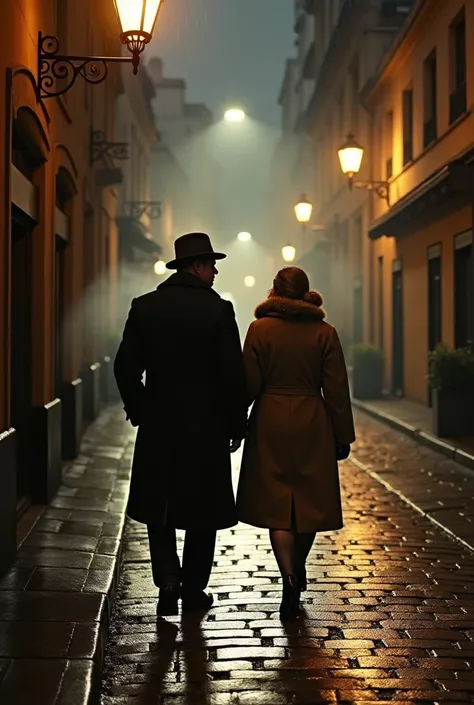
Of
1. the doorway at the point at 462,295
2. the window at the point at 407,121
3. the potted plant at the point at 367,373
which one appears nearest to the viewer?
the doorway at the point at 462,295

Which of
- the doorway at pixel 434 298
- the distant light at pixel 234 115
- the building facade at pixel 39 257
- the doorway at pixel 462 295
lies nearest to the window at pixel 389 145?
the doorway at pixel 434 298

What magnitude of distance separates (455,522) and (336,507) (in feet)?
9.06

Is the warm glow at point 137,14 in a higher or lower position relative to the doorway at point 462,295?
higher

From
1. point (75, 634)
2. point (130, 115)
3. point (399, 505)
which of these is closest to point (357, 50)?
point (130, 115)

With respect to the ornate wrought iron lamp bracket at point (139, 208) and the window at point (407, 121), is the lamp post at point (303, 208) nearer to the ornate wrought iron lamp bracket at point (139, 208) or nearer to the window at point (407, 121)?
the window at point (407, 121)

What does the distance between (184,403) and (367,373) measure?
1584cm

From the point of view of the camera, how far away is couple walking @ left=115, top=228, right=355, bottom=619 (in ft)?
17.8

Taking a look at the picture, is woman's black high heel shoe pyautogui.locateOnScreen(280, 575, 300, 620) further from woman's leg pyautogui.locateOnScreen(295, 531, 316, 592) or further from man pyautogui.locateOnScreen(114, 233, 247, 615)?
man pyautogui.locateOnScreen(114, 233, 247, 615)

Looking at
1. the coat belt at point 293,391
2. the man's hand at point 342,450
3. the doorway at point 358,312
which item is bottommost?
the man's hand at point 342,450

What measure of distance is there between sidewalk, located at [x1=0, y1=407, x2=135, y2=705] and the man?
0.52 meters

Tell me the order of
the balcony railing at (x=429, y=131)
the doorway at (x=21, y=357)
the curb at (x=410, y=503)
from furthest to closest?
1. the balcony railing at (x=429, y=131)
2. the doorway at (x=21, y=357)
3. the curb at (x=410, y=503)

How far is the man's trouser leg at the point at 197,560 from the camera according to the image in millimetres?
5539

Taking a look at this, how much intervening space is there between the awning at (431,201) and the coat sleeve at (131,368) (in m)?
8.49

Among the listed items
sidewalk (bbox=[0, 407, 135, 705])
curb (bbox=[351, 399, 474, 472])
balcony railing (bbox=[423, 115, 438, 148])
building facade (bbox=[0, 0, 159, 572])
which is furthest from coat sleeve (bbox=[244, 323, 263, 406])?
balcony railing (bbox=[423, 115, 438, 148])
